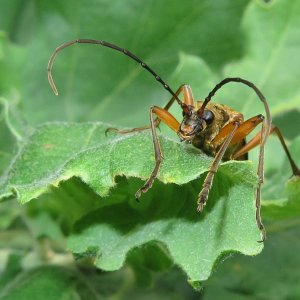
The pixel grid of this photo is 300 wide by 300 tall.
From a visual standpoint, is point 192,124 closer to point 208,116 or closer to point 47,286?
point 208,116

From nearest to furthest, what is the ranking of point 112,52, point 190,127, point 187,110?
point 190,127 → point 187,110 → point 112,52

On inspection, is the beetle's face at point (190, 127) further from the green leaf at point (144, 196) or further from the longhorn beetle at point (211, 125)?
the green leaf at point (144, 196)

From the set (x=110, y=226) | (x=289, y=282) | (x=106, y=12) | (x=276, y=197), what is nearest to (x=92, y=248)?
(x=110, y=226)

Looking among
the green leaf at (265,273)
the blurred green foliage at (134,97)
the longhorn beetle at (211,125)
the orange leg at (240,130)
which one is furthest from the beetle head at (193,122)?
the green leaf at (265,273)

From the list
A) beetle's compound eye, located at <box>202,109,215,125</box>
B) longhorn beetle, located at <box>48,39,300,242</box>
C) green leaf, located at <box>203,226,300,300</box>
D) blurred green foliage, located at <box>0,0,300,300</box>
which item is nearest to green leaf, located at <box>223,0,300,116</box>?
blurred green foliage, located at <box>0,0,300,300</box>

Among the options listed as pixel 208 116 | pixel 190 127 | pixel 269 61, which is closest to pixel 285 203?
pixel 190 127
